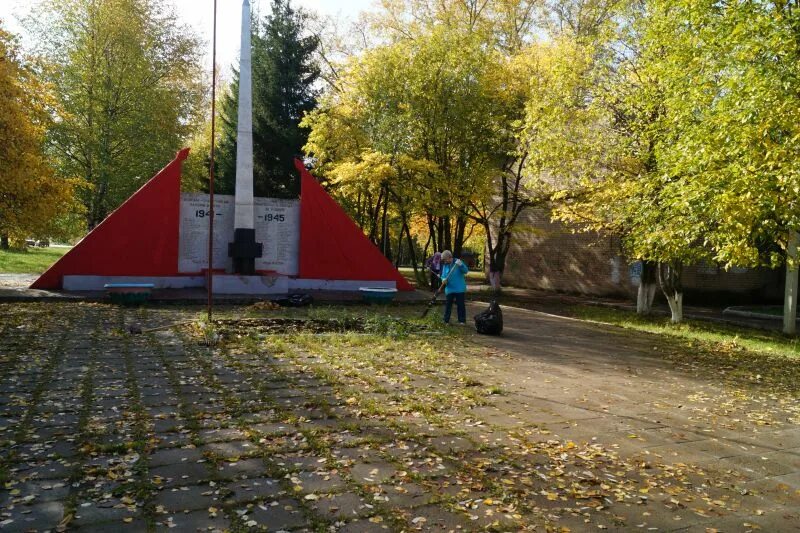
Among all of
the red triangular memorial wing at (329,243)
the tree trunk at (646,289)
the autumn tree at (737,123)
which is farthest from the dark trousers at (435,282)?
the autumn tree at (737,123)

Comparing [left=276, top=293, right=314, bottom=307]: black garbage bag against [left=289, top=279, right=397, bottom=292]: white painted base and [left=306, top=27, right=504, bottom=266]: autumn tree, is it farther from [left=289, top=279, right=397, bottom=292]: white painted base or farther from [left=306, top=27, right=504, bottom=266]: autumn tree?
[left=306, top=27, right=504, bottom=266]: autumn tree

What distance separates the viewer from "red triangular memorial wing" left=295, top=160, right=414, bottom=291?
1755cm

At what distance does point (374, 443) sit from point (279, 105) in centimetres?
2287

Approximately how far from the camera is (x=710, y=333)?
14.0 meters

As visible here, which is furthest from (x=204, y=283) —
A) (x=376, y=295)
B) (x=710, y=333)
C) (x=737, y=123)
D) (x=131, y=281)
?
(x=737, y=123)

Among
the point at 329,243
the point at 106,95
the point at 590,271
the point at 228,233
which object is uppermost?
the point at 106,95

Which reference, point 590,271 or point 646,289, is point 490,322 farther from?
point 590,271

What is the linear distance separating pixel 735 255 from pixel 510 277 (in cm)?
1997

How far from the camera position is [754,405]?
269 inches

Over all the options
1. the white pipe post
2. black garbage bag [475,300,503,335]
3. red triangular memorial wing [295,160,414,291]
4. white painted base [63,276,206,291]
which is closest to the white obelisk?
the white pipe post

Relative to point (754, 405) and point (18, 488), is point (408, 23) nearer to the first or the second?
point (754, 405)

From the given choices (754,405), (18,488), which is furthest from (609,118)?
(18,488)

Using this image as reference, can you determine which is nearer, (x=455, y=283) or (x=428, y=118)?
(x=455, y=283)

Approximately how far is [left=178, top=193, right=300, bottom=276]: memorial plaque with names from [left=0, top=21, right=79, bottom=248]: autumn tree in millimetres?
3025
